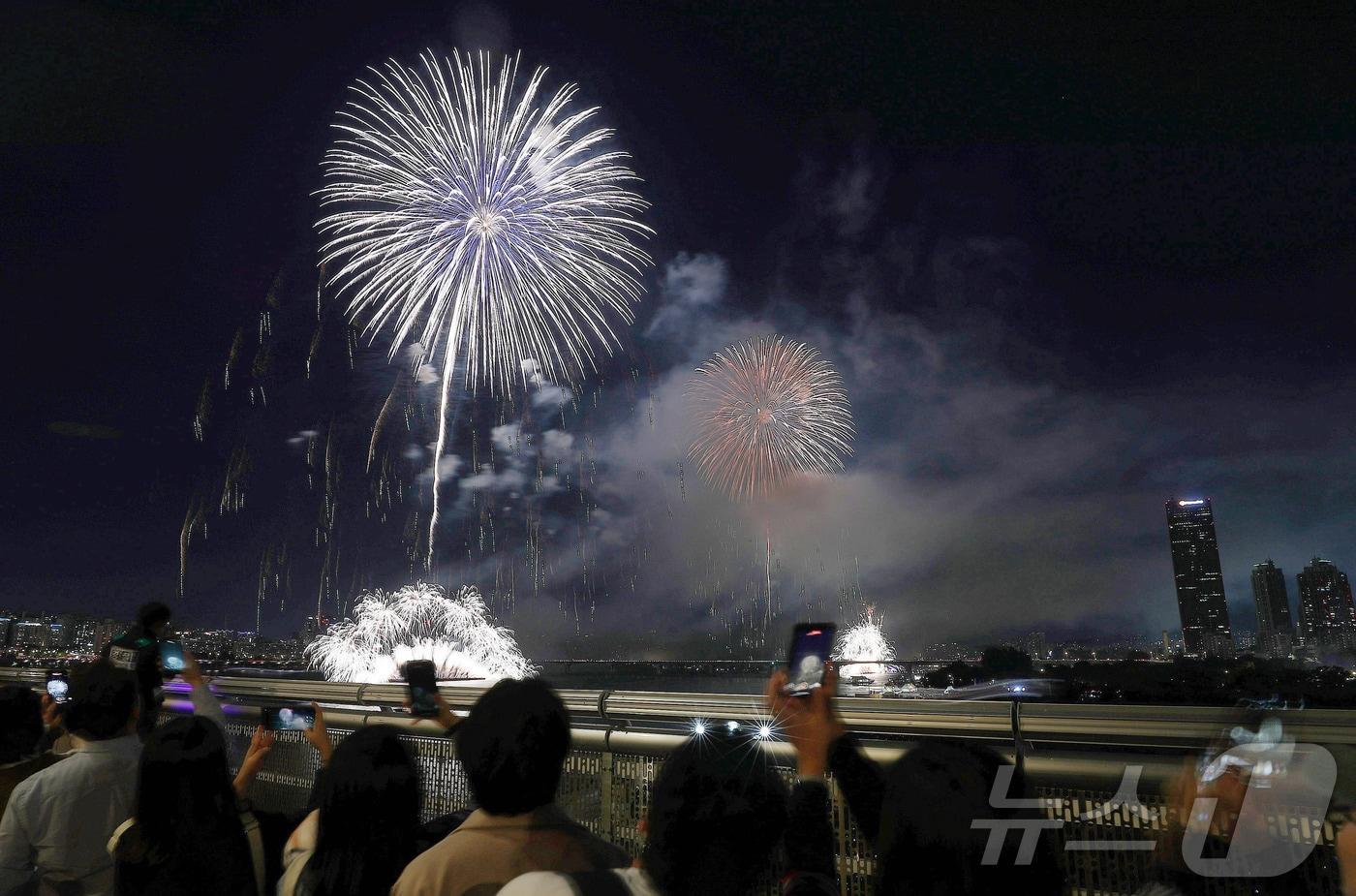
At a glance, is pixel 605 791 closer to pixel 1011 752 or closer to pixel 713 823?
pixel 1011 752

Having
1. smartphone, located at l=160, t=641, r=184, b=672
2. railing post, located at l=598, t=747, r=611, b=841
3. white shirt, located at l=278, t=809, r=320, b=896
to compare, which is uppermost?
smartphone, located at l=160, t=641, r=184, b=672

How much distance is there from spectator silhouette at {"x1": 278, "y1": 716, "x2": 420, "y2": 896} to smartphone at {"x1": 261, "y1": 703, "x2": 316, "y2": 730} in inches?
50.2

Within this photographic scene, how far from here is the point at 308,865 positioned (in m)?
2.74

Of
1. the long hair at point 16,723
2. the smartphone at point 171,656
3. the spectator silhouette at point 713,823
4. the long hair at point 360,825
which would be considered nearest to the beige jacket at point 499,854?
the long hair at point 360,825

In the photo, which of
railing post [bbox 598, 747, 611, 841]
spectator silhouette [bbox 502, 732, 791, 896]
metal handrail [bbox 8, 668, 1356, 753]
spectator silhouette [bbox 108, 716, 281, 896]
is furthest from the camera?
railing post [bbox 598, 747, 611, 841]

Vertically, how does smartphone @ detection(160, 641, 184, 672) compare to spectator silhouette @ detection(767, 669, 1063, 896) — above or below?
above

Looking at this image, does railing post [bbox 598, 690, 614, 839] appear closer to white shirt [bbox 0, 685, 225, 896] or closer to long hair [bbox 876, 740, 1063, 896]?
white shirt [bbox 0, 685, 225, 896]

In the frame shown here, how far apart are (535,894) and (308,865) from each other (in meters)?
1.64

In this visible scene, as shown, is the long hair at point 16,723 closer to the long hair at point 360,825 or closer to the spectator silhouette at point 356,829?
the spectator silhouette at point 356,829

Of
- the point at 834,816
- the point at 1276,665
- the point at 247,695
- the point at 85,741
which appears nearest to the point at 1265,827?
the point at 834,816

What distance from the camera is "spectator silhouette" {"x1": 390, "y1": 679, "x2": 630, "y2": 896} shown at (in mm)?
2412

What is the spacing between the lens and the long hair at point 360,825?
272cm

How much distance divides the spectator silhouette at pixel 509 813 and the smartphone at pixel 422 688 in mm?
1776

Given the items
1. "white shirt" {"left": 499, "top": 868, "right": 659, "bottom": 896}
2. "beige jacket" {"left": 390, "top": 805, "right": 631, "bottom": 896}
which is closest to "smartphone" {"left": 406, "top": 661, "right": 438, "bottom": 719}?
"beige jacket" {"left": 390, "top": 805, "right": 631, "bottom": 896}
